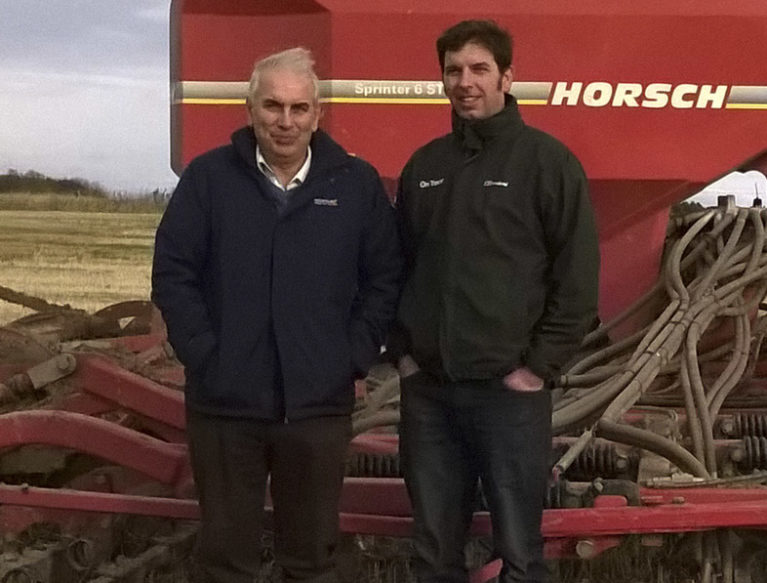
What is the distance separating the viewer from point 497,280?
66.7 inches

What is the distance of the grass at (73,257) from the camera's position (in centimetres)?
374

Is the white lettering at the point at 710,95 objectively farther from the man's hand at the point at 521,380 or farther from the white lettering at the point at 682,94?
the man's hand at the point at 521,380

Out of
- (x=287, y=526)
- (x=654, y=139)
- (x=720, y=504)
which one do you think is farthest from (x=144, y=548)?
(x=654, y=139)

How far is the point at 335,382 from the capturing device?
170 centimetres

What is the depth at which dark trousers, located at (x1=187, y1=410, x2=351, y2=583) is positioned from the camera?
1.71 metres

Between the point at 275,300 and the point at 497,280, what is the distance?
1.23ft

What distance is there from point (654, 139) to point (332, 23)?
0.89 m

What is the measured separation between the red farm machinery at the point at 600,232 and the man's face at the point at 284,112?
0.85m

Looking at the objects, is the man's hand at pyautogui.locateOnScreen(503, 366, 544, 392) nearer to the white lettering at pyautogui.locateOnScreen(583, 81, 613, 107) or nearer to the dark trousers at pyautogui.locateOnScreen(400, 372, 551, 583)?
the dark trousers at pyautogui.locateOnScreen(400, 372, 551, 583)

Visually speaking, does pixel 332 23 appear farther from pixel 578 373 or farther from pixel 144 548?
pixel 144 548

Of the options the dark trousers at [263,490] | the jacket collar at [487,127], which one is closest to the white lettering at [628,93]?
the jacket collar at [487,127]

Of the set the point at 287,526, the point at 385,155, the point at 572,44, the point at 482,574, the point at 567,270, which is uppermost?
the point at 572,44

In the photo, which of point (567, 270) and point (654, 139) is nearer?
point (567, 270)

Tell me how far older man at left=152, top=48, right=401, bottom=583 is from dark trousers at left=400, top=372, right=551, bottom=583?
0.47 feet
